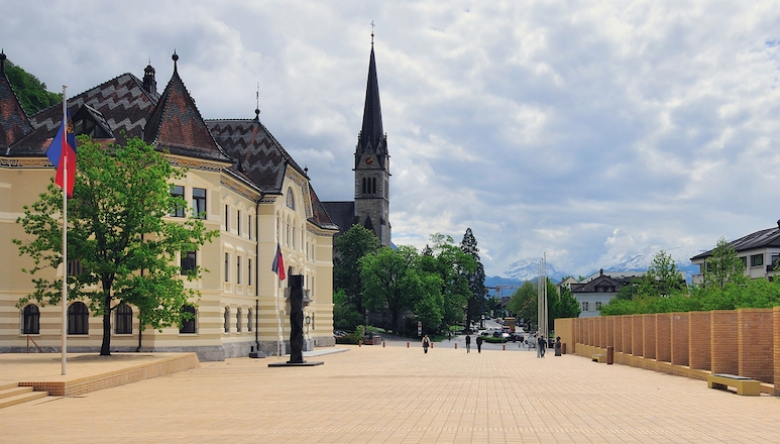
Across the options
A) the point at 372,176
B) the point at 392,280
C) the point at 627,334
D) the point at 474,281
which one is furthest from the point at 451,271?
the point at 627,334

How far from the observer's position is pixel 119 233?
3403 cm

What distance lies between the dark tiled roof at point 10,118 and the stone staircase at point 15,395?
23.6 meters

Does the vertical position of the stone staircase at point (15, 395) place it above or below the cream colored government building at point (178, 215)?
below

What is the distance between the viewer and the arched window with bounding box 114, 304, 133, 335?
40.9 metres

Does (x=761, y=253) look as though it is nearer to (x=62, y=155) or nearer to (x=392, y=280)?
(x=392, y=280)

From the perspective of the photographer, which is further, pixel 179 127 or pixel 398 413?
pixel 179 127

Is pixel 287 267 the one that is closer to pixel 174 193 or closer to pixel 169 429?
pixel 174 193

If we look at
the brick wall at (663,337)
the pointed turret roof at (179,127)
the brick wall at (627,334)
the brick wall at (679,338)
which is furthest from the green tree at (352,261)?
the brick wall at (679,338)

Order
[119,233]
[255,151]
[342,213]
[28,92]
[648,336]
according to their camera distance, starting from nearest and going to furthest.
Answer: [119,233], [648,336], [255,151], [28,92], [342,213]

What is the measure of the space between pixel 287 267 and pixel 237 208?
31.9 ft

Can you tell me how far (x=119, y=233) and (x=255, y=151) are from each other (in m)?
20.9

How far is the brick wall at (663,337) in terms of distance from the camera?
32750mm

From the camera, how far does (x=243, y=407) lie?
59.1 feet

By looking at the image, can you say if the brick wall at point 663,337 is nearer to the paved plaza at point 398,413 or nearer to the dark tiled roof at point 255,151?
the paved plaza at point 398,413
